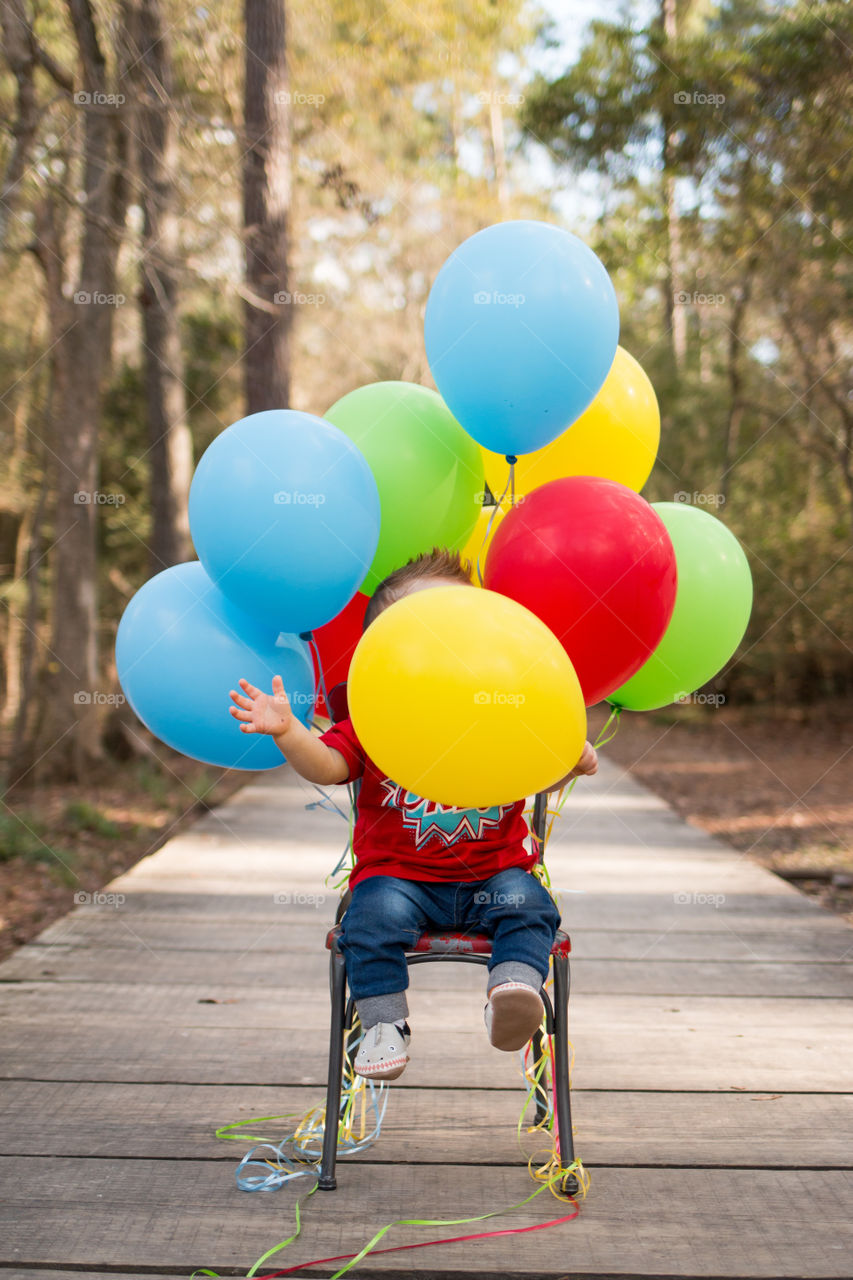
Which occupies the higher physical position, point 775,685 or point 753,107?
point 753,107

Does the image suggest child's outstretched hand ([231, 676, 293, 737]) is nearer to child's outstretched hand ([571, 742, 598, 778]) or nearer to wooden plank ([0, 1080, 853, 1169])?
child's outstretched hand ([571, 742, 598, 778])

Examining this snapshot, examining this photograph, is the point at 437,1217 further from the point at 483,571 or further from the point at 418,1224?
the point at 483,571

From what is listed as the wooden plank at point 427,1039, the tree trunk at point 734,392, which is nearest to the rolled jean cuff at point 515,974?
the wooden plank at point 427,1039

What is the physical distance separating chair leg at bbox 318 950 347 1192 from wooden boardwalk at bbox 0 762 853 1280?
0.13ft

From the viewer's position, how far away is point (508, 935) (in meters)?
1.83

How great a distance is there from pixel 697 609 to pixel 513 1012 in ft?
2.90

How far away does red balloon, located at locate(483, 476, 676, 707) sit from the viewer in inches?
70.3

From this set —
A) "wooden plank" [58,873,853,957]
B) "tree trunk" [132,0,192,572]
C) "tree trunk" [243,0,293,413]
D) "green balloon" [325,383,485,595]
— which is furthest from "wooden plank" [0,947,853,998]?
"tree trunk" [243,0,293,413]

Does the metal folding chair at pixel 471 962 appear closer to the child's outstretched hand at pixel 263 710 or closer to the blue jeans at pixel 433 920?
the blue jeans at pixel 433 920

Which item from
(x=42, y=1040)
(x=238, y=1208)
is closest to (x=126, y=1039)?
(x=42, y=1040)

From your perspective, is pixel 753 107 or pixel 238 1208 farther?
pixel 753 107

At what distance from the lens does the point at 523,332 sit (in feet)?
6.17

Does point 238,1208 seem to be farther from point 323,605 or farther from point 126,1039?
point 323,605

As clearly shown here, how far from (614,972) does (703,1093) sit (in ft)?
2.66
